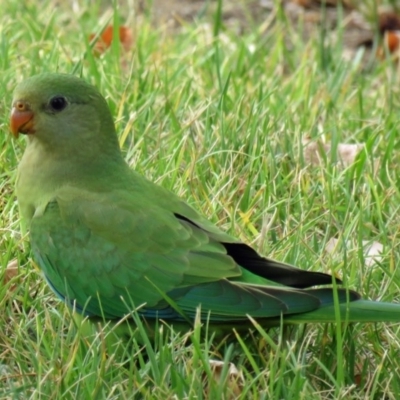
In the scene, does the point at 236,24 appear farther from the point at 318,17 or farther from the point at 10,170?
the point at 10,170

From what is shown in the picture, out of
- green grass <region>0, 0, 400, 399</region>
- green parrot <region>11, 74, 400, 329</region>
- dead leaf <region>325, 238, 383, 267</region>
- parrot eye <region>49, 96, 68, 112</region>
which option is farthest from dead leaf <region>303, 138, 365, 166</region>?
parrot eye <region>49, 96, 68, 112</region>

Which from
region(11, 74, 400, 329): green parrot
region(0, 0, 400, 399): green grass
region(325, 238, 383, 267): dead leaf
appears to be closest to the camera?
region(0, 0, 400, 399): green grass

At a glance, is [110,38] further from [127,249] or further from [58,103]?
[127,249]

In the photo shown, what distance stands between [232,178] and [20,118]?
901 mm

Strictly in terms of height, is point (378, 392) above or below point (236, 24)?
below

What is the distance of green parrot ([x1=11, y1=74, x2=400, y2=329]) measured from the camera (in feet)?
9.59

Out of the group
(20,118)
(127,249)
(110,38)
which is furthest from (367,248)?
(110,38)

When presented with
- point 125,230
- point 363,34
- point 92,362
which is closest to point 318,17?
point 363,34

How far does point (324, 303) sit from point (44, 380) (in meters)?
0.79

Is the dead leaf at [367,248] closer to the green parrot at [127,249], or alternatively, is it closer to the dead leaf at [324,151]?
the green parrot at [127,249]

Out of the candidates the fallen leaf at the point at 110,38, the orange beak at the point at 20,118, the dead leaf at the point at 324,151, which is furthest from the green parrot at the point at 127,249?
the fallen leaf at the point at 110,38

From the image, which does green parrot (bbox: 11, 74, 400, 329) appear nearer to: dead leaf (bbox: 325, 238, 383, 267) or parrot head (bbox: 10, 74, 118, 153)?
parrot head (bbox: 10, 74, 118, 153)

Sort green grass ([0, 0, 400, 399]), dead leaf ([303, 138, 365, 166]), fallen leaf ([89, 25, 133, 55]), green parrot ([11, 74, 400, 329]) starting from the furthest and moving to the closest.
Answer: fallen leaf ([89, 25, 133, 55]), dead leaf ([303, 138, 365, 166]), green parrot ([11, 74, 400, 329]), green grass ([0, 0, 400, 399])

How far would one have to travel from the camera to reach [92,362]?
274 centimetres
